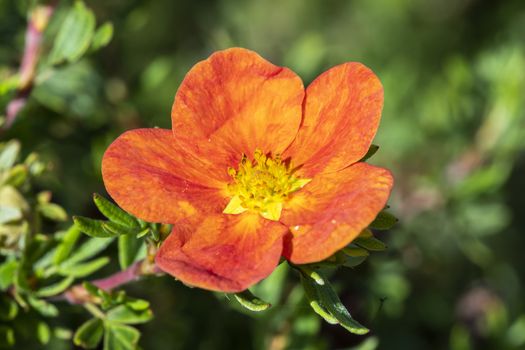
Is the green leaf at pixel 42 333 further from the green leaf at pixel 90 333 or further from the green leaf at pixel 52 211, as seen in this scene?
the green leaf at pixel 52 211

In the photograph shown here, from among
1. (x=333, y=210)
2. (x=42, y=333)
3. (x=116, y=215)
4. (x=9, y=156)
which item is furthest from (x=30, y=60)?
(x=333, y=210)

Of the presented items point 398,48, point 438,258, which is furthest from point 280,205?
point 398,48

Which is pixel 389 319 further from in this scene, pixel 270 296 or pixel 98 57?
pixel 98 57

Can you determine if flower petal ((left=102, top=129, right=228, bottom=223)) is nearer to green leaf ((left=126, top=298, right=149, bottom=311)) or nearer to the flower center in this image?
the flower center

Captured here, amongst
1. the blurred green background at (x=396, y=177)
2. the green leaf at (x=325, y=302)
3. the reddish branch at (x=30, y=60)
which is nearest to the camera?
the green leaf at (x=325, y=302)

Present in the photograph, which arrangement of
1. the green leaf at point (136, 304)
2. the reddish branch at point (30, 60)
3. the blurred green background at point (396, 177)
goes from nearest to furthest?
the green leaf at point (136, 304) → the reddish branch at point (30, 60) → the blurred green background at point (396, 177)

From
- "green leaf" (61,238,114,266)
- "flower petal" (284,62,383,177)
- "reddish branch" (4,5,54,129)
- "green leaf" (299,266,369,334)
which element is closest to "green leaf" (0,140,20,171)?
"reddish branch" (4,5,54,129)

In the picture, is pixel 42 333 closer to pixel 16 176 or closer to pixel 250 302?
pixel 16 176

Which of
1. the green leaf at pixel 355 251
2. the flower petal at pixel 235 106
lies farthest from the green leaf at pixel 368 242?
the flower petal at pixel 235 106
